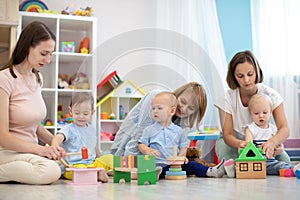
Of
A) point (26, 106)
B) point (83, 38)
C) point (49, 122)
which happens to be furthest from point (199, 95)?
point (83, 38)

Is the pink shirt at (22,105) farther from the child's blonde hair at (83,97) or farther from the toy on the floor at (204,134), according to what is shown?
the toy on the floor at (204,134)

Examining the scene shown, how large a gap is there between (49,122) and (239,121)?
154cm

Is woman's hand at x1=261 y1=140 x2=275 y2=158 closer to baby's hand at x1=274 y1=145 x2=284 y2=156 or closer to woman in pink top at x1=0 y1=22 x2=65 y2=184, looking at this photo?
baby's hand at x1=274 y1=145 x2=284 y2=156

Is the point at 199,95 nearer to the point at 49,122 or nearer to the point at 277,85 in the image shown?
the point at 277,85

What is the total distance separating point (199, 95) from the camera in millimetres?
1863

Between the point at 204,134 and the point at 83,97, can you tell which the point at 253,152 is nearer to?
the point at 204,134

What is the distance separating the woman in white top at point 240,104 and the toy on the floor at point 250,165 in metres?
0.22

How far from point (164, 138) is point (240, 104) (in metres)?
0.64

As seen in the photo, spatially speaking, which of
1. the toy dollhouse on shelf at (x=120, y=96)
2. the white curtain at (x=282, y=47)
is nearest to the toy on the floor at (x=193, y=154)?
the toy dollhouse on shelf at (x=120, y=96)

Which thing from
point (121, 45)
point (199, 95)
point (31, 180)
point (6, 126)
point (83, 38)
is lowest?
point (31, 180)

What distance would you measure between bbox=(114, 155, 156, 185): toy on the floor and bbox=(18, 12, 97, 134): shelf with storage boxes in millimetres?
1448

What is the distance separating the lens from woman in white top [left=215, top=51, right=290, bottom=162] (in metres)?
2.15

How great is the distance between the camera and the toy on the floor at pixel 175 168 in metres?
1.79

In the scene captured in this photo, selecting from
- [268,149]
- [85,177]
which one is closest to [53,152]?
[85,177]
